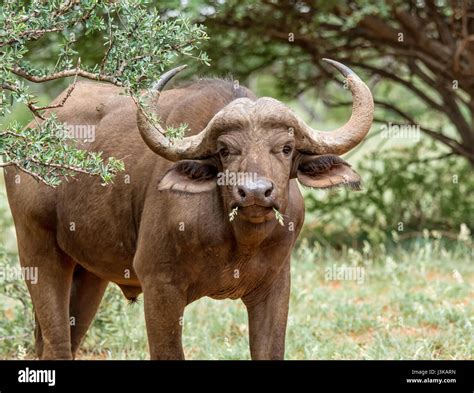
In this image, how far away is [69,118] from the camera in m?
7.47

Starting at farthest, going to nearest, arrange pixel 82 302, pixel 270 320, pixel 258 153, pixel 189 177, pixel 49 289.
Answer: pixel 82 302
pixel 49 289
pixel 270 320
pixel 189 177
pixel 258 153

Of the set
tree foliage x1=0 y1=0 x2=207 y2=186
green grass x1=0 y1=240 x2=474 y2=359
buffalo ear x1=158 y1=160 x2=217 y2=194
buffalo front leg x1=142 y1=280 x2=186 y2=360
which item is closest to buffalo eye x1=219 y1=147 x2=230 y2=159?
buffalo ear x1=158 y1=160 x2=217 y2=194

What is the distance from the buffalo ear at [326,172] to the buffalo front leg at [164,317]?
1034mm

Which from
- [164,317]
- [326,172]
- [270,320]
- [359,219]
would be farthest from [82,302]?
[359,219]

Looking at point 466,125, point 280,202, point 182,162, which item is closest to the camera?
point 280,202

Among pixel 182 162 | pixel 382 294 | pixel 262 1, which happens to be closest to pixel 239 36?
pixel 262 1

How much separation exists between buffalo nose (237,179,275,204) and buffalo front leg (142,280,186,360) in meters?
1.00

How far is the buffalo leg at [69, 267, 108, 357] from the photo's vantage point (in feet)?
25.7

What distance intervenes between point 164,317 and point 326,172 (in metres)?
1.31

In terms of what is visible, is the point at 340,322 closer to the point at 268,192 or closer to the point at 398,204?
the point at 268,192

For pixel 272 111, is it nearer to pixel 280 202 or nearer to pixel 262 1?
pixel 280 202

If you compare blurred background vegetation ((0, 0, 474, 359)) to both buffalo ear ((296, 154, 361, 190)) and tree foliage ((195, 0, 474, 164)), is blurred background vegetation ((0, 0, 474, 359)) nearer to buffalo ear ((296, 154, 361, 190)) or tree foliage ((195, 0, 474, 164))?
tree foliage ((195, 0, 474, 164))

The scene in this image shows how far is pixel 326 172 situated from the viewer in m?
6.31
